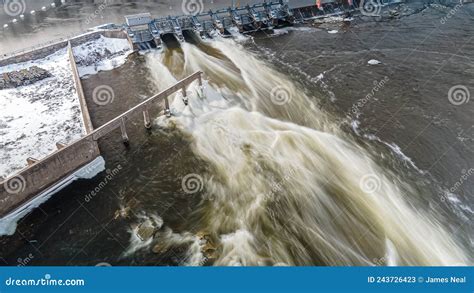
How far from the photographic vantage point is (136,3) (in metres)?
65.8

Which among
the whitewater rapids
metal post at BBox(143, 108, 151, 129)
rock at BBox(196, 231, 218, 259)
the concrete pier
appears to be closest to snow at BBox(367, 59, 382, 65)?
the whitewater rapids

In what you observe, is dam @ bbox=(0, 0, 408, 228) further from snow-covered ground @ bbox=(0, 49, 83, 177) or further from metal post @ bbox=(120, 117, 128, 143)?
snow-covered ground @ bbox=(0, 49, 83, 177)

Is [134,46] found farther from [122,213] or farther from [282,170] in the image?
[282,170]

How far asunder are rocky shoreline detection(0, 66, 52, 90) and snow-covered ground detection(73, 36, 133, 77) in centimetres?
396

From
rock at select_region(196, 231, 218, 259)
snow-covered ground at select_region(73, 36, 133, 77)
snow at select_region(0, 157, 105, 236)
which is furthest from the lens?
snow-covered ground at select_region(73, 36, 133, 77)

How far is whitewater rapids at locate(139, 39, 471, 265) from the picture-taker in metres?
20.7

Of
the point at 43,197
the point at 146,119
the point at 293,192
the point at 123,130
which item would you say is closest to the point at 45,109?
the point at 123,130

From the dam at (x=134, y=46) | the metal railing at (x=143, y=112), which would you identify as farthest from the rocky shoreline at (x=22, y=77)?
the metal railing at (x=143, y=112)

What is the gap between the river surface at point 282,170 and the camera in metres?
20.9

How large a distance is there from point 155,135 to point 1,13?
51.2 metres

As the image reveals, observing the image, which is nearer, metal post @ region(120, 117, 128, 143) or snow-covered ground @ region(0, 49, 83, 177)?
snow-covered ground @ region(0, 49, 83, 177)

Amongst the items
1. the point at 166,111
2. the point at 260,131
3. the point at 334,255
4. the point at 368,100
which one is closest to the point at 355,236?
the point at 334,255

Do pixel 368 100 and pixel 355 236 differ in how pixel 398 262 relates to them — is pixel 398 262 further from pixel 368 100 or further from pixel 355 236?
pixel 368 100

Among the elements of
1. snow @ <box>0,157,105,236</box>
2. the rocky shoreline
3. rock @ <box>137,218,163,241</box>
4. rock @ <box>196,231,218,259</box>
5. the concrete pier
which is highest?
the rocky shoreline
